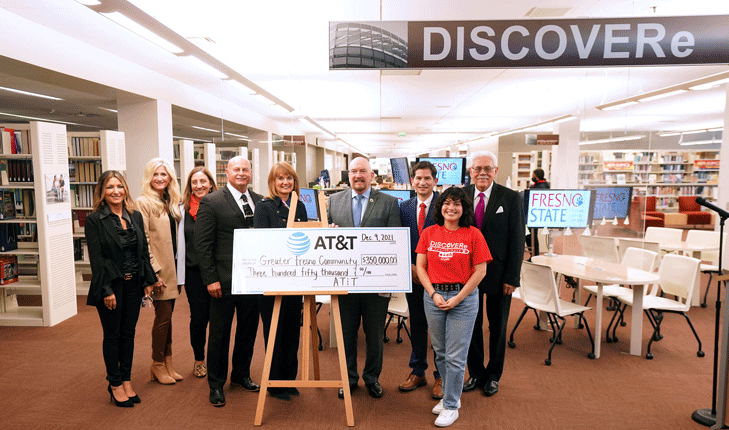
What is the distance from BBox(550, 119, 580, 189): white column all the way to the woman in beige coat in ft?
33.9

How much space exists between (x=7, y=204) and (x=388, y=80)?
5.74 m

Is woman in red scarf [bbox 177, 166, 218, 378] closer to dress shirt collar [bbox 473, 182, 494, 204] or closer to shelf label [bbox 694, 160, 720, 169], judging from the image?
dress shirt collar [bbox 473, 182, 494, 204]

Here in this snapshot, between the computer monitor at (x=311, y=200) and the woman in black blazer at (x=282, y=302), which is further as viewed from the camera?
the computer monitor at (x=311, y=200)

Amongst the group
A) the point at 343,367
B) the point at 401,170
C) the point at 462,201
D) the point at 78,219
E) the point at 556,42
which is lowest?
the point at 343,367

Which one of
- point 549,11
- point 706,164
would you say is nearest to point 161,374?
point 549,11

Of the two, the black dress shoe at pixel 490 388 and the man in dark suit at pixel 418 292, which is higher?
the man in dark suit at pixel 418 292

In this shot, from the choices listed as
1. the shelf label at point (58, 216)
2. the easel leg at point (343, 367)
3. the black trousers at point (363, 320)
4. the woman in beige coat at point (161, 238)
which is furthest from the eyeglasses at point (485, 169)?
the shelf label at point (58, 216)

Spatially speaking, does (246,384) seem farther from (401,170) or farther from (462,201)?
(401,170)

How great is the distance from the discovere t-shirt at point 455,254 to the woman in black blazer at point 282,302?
102 centimetres

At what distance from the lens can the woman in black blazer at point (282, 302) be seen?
310 centimetres

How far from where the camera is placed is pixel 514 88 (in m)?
8.51

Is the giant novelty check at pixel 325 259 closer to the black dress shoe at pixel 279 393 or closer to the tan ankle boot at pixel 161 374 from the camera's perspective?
the black dress shoe at pixel 279 393

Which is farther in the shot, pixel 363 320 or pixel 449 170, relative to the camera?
pixel 449 170

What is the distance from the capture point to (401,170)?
757 centimetres
